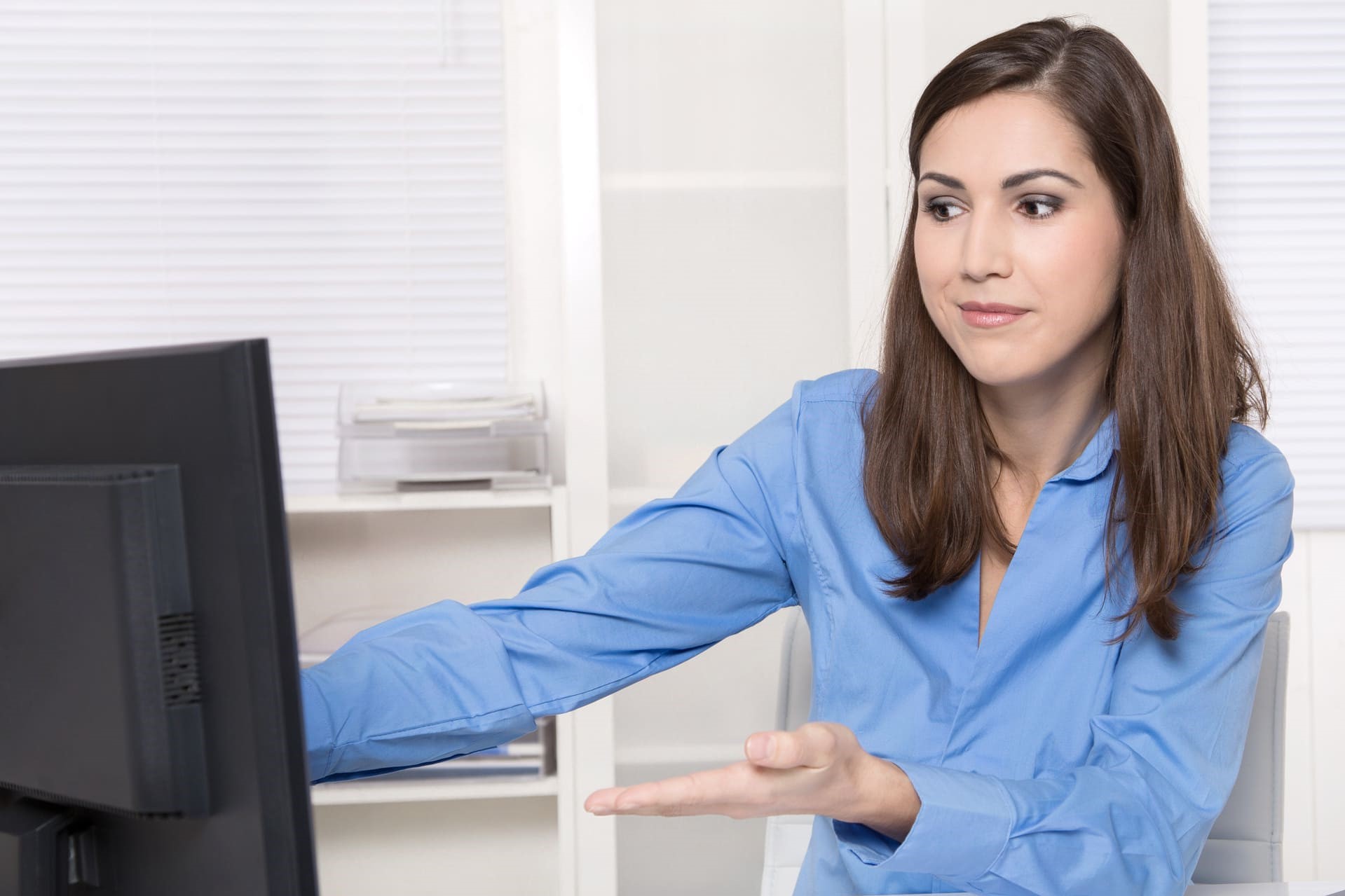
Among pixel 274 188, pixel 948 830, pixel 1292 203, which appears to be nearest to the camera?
pixel 948 830

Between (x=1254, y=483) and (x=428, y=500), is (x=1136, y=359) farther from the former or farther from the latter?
(x=428, y=500)

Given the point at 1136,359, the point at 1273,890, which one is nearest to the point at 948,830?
the point at 1273,890

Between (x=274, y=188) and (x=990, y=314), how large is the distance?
5.63 feet

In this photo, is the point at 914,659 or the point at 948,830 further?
the point at 914,659

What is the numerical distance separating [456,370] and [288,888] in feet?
6.40

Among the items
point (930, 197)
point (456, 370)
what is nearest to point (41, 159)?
point (456, 370)

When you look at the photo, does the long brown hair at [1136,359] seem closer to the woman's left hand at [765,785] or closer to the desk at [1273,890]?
the desk at [1273,890]

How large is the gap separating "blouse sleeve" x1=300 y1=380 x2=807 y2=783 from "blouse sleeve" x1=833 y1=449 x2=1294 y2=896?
315 millimetres

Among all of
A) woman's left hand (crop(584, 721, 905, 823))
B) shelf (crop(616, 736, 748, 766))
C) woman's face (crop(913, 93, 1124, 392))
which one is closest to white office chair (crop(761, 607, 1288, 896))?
woman's face (crop(913, 93, 1124, 392))

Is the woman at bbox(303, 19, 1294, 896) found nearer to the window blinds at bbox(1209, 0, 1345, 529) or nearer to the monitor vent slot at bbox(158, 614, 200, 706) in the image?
the monitor vent slot at bbox(158, 614, 200, 706)

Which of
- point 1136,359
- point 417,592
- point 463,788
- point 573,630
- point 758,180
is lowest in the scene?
point 463,788

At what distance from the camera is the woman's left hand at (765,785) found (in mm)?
744

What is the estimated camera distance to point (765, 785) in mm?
766

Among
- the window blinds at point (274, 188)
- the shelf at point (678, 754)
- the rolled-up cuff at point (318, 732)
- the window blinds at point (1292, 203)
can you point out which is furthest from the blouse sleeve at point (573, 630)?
the window blinds at point (1292, 203)
